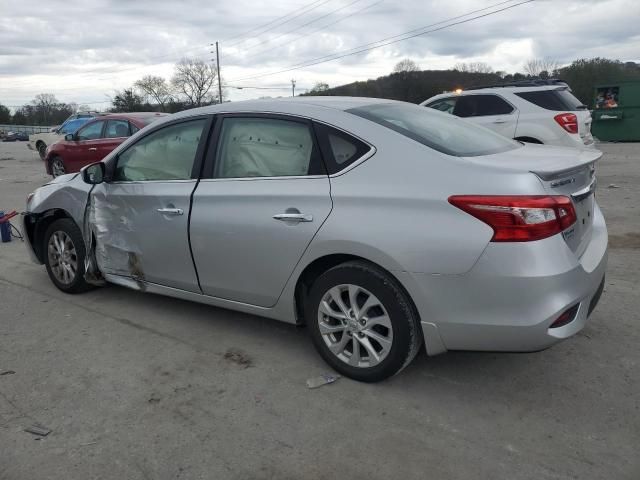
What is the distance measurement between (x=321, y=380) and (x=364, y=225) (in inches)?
39.4

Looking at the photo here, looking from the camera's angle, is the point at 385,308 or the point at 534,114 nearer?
the point at 385,308

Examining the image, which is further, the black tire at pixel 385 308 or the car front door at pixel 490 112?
the car front door at pixel 490 112

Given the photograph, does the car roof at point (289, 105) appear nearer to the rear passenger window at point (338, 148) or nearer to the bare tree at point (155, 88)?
the rear passenger window at point (338, 148)

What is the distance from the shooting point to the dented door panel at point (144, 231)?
388 centimetres

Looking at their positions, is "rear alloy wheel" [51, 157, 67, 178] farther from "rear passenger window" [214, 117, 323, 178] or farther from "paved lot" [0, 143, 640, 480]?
"rear passenger window" [214, 117, 323, 178]

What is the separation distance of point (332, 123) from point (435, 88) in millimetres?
40413

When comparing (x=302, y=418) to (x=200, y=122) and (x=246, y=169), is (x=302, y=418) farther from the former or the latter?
(x=200, y=122)

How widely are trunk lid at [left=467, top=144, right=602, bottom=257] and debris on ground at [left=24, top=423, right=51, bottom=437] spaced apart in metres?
2.62

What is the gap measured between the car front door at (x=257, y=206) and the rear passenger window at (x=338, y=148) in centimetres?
6

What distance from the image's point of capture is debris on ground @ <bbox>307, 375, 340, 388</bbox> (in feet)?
10.7

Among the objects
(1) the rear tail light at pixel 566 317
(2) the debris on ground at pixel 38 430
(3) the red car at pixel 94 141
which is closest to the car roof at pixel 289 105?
(1) the rear tail light at pixel 566 317

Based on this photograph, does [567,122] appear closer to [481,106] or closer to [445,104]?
[481,106]

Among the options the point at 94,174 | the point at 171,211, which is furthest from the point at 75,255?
the point at 171,211

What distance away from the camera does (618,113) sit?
19312 millimetres
